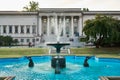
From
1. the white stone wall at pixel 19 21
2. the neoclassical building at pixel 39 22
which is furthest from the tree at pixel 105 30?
the white stone wall at pixel 19 21

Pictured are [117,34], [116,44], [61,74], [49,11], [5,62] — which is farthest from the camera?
[49,11]

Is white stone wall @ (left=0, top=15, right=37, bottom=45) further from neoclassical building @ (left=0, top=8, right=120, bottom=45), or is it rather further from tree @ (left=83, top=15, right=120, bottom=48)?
tree @ (left=83, top=15, right=120, bottom=48)

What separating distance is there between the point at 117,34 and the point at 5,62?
19.5 meters

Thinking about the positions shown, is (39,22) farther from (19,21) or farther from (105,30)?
(105,30)

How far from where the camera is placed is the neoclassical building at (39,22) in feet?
209

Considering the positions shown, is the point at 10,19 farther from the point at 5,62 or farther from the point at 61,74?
the point at 61,74

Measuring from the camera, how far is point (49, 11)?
208 feet

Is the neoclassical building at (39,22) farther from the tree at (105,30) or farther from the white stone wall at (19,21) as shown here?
the tree at (105,30)

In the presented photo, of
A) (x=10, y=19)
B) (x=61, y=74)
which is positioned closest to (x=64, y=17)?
(x=10, y=19)

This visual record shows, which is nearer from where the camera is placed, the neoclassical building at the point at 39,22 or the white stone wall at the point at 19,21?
the neoclassical building at the point at 39,22

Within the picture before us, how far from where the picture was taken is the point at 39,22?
64625 millimetres

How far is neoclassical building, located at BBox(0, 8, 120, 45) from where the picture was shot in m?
63.8

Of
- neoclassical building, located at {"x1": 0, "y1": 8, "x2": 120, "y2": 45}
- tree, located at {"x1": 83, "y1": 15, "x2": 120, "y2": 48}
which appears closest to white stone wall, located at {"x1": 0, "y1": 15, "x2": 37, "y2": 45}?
neoclassical building, located at {"x1": 0, "y1": 8, "x2": 120, "y2": 45}

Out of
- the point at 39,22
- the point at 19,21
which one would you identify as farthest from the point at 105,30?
the point at 19,21
